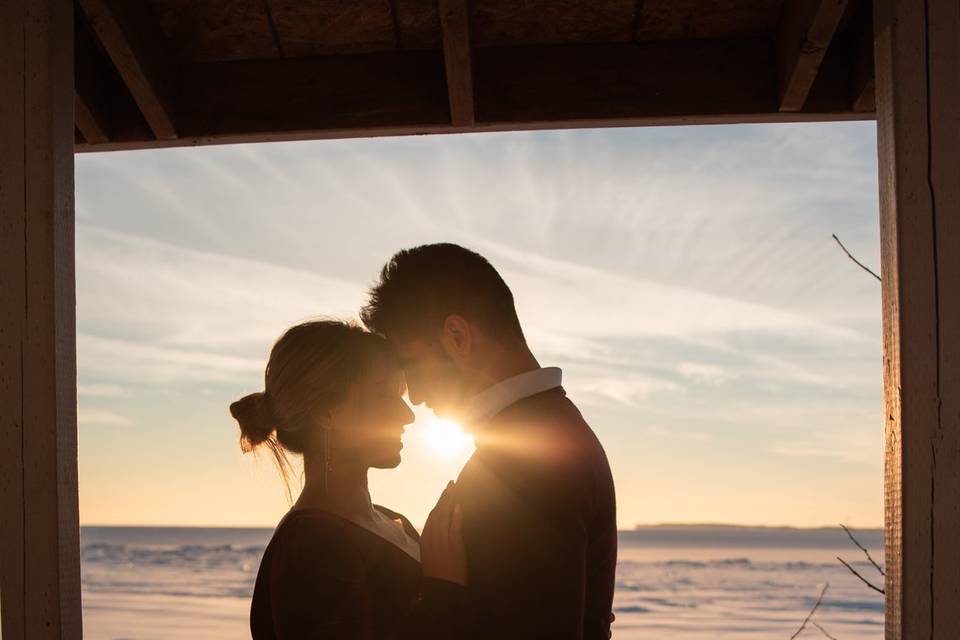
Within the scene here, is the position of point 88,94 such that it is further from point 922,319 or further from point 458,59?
point 922,319

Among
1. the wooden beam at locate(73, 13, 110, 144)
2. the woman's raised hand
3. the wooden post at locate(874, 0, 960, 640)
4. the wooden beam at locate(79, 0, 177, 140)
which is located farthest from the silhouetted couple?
the wooden beam at locate(73, 13, 110, 144)

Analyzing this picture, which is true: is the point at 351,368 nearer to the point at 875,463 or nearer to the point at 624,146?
the point at 624,146

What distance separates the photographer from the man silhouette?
2443 millimetres

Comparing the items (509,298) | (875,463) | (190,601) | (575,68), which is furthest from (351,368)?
(875,463)

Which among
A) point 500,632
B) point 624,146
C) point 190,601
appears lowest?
point 190,601

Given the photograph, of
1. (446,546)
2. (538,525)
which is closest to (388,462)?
(446,546)

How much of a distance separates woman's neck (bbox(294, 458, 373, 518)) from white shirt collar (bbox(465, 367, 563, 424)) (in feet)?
1.61

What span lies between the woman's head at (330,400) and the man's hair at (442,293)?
6.2 inches

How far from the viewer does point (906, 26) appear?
96.9 inches

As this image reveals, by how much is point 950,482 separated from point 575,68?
5.68ft

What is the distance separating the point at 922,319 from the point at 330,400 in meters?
1.49

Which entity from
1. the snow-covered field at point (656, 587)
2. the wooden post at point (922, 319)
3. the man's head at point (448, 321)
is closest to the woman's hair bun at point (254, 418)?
the man's head at point (448, 321)

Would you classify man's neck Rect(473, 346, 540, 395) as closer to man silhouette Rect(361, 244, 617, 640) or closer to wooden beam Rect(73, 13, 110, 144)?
man silhouette Rect(361, 244, 617, 640)

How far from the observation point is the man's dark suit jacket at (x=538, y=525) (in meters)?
2.43
